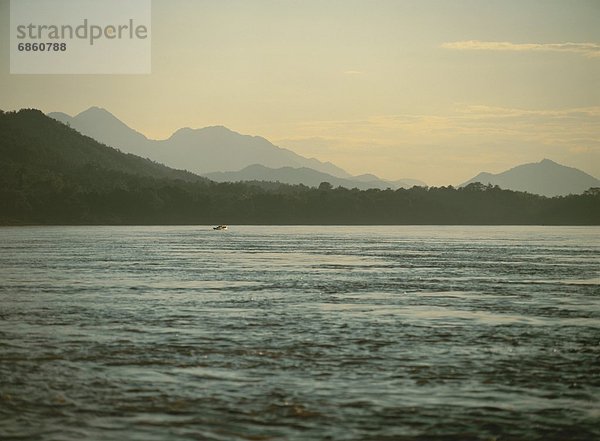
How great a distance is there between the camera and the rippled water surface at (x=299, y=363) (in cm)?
2047

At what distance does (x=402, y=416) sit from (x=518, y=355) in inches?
391

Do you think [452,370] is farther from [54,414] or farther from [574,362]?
[54,414]

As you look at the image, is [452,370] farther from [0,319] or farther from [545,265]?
[545,265]

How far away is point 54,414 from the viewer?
2128 centimetres

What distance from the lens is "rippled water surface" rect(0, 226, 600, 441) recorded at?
20.5 m

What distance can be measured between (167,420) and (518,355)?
13896mm

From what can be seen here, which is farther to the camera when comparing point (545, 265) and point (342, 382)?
point (545, 265)

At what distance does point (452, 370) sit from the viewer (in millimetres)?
26812

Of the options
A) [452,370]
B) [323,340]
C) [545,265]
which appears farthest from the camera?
[545,265]

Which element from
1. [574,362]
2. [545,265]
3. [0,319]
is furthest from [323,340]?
[545,265]

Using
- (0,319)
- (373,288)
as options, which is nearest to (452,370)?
(0,319)

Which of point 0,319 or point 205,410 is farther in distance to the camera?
point 0,319

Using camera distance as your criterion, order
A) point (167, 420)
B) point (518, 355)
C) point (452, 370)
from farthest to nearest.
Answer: point (518, 355)
point (452, 370)
point (167, 420)

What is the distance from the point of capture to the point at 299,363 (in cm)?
2780
